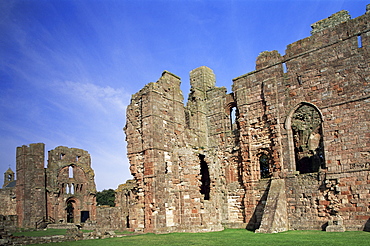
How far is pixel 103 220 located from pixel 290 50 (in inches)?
508

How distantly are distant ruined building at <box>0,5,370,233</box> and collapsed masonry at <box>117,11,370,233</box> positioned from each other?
0.15 ft

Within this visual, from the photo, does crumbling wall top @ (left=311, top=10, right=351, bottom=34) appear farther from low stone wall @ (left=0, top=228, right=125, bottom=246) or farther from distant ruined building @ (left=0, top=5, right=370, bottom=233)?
low stone wall @ (left=0, top=228, right=125, bottom=246)

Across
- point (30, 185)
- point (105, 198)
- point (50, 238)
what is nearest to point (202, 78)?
point (50, 238)

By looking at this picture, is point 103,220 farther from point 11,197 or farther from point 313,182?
point 11,197

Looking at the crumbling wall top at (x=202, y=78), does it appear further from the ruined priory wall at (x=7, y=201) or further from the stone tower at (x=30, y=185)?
the ruined priory wall at (x=7, y=201)

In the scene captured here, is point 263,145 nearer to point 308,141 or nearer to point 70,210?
point 308,141

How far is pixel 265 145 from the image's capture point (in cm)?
1659

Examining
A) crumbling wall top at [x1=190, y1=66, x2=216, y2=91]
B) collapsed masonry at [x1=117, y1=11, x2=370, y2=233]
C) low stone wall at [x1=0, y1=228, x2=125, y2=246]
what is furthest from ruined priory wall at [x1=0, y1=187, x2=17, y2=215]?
low stone wall at [x1=0, y1=228, x2=125, y2=246]

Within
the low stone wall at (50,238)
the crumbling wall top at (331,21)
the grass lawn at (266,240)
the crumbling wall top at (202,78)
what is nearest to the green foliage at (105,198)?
the crumbling wall top at (202,78)

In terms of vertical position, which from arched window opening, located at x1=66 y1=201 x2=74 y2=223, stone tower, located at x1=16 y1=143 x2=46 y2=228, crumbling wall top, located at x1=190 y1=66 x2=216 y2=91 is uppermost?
crumbling wall top, located at x1=190 y1=66 x2=216 y2=91

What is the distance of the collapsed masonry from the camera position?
13.6m

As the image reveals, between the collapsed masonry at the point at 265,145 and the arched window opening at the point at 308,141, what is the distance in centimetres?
8

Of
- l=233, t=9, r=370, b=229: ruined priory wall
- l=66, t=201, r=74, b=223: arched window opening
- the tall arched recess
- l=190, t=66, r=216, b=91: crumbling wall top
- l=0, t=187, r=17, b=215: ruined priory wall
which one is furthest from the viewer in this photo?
l=0, t=187, r=17, b=215: ruined priory wall

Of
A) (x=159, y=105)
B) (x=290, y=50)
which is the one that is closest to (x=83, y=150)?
(x=159, y=105)
